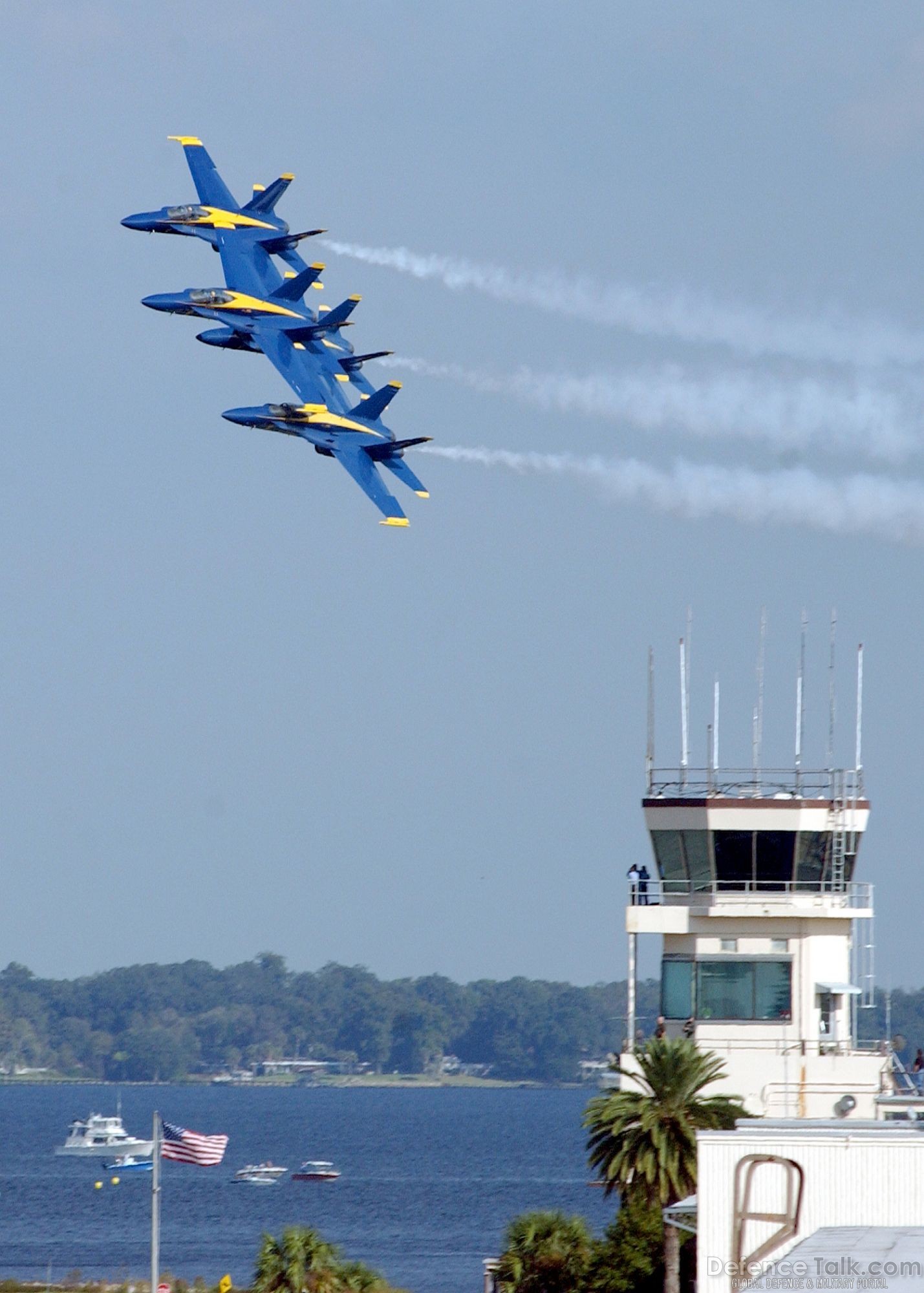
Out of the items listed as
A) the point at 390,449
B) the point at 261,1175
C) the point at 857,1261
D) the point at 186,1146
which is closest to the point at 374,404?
the point at 390,449

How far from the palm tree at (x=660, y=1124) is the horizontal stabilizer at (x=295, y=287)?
46.4 meters

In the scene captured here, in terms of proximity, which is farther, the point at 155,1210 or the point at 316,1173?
the point at 316,1173

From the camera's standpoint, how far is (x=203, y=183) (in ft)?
302

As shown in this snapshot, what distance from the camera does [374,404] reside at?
89.8 meters

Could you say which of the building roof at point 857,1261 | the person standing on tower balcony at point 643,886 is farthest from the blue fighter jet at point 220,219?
the building roof at point 857,1261

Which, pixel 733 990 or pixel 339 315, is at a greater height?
pixel 339 315

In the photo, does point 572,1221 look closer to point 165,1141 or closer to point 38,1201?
point 165,1141

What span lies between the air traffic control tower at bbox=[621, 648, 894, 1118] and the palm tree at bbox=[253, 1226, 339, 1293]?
1097 centimetres

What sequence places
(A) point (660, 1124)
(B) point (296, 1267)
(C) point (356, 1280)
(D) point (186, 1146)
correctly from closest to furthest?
(A) point (660, 1124) → (B) point (296, 1267) → (C) point (356, 1280) → (D) point (186, 1146)

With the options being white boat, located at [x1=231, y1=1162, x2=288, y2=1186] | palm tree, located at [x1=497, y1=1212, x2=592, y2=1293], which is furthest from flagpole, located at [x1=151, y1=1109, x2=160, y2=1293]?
white boat, located at [x1=231, y1=1162, x2=288, y2=1186]

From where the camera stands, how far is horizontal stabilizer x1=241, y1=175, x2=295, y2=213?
90.8 meters

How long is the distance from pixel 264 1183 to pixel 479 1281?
216ft

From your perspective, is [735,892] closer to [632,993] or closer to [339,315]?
[632,993]

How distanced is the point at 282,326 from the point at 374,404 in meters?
5.15
